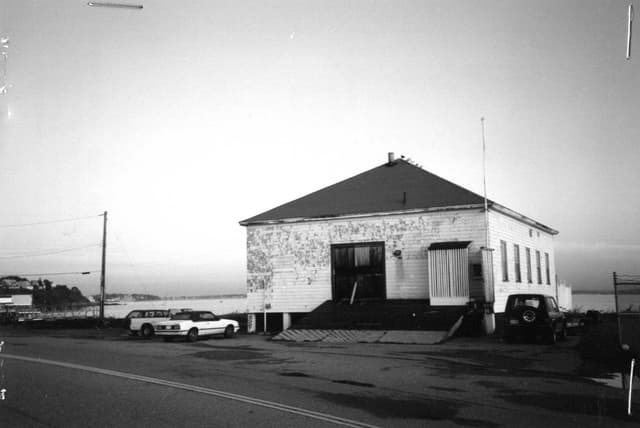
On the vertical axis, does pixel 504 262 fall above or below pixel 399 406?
above

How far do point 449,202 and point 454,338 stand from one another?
21.1ft

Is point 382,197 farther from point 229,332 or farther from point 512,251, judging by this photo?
point 229,332

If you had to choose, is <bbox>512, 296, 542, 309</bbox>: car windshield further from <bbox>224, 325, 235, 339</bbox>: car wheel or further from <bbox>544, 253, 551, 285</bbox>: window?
<bbox>544, 253, 551, 285</bbox>: window

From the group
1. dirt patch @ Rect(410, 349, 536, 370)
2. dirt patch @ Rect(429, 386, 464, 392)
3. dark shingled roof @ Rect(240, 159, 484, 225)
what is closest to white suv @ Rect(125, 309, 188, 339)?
dark shingled roof @ Rect(240, 159, 484, 225)

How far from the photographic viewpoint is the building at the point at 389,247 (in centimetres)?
2391

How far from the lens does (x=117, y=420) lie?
816 centimetres

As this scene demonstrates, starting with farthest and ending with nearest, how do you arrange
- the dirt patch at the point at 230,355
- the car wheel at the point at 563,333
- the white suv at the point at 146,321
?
the white suv at the point at 146,321, the car wheel at the point at 563,333, the dirt patch at the point at 230,355

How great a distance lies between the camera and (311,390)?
10.5 metres

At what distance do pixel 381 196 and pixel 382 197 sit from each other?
18 cm

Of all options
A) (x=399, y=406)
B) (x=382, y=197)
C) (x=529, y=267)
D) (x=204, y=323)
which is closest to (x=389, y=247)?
(x=382, y=197)

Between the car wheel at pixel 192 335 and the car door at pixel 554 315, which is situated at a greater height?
the car door at pixel 554 315

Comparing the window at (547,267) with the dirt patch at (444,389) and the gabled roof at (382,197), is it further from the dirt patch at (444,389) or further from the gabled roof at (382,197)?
the dirt patch at (444,389)

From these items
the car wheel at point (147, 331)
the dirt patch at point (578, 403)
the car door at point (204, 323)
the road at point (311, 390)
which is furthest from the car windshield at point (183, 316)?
the dirt patch at point (578, 403)

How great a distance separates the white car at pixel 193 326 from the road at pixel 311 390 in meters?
7.19
